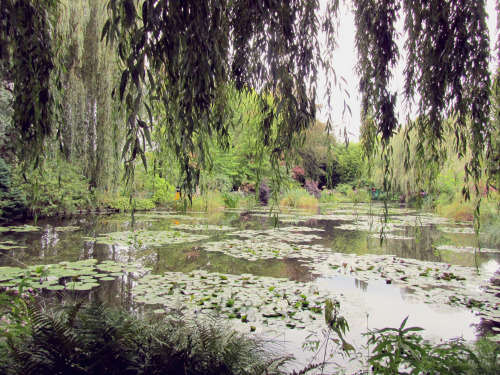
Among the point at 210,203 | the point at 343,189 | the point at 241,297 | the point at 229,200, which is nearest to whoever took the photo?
the point at 241,297

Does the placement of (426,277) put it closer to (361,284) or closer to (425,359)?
(361,284)

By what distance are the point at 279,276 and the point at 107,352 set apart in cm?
270

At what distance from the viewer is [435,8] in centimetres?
182

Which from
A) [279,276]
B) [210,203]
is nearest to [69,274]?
[279,276]

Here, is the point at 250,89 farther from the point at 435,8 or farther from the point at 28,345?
the point at 28,345

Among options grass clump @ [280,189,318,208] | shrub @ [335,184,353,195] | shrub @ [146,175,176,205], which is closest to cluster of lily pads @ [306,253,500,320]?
shrub @ [146,175,176,205]

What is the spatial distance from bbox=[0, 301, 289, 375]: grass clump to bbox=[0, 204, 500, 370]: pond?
742mm

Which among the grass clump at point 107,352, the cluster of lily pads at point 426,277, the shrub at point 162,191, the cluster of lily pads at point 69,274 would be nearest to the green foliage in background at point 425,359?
the grass clump at point 107,352

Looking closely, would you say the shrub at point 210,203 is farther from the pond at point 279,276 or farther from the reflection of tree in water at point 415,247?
the reflection of tree in water at point 415,247

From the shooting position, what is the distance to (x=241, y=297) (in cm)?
297

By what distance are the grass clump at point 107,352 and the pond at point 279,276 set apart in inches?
29.2

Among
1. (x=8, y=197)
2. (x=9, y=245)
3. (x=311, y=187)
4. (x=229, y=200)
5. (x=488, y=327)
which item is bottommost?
(x=488, y=327)

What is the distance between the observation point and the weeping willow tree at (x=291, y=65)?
4.50 feet

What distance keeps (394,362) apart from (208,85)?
1.30m
